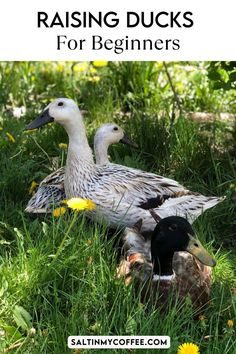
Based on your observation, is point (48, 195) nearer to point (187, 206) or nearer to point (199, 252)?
point (187, 206)

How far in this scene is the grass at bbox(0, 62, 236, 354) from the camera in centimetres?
315

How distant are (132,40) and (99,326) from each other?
1.90m

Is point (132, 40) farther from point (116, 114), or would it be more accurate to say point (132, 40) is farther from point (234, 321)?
point (234, 321)

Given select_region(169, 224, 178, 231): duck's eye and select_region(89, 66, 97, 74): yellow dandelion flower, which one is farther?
select_region(89, 66, 97, 74): yellow dandelion flower

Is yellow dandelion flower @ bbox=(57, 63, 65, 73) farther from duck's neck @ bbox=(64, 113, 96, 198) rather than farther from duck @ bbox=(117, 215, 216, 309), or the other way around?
duck @ bbox=(117, 215, 216, 309)

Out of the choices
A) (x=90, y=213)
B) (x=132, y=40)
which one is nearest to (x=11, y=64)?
(x=132, y=40)

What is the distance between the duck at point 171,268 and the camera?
11.2ft

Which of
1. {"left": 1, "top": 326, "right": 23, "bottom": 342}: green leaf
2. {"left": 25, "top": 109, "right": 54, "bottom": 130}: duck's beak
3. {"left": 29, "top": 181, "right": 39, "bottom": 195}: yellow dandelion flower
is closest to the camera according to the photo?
{"left": 1, "top": 326, "right": 23, "bottom": 342}: green leaf

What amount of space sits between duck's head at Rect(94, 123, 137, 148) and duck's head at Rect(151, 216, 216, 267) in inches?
46.6

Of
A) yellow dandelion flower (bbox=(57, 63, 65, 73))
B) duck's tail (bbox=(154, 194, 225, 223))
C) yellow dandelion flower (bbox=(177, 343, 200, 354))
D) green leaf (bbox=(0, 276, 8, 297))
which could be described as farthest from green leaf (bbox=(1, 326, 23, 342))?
yellow dandelion flower (bbox=(57, 63, 65, 73))

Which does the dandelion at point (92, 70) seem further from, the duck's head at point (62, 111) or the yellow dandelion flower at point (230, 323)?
the yellow dandelion flower at point (230, 323)

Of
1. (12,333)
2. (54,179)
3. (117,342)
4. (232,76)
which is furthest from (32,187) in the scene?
(117,342)

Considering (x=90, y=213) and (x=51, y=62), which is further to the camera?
(x=51, y=62)

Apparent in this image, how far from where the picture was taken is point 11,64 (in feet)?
21.6
